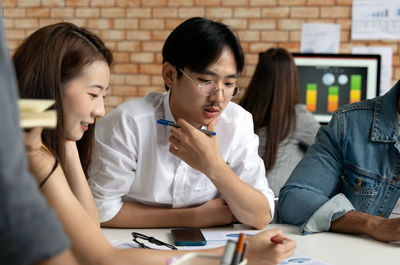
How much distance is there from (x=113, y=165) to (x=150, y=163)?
13 centimetres

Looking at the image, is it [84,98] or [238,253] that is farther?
[84,98]

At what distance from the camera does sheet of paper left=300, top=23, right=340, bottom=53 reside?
362 cm

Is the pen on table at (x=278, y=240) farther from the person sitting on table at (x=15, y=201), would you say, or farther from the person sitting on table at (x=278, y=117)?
the person sitting on table at (x=278, y=117)

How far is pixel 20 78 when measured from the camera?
1195mm

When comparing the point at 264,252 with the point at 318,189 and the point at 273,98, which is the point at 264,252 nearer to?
the point at 318,189

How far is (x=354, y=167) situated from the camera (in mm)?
1737

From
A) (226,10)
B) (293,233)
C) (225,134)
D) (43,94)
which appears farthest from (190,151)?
(226,10)

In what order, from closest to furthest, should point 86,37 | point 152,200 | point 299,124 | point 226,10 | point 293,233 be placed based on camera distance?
point 86,37
point 293,233
point 152,200
point 299,124
point 226,10

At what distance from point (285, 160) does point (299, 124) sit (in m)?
0.27

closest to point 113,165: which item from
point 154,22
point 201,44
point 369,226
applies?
point 201,44

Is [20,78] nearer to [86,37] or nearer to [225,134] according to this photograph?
[86,37]

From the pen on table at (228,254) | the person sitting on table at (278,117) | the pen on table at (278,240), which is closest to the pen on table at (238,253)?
the pen on table at (228,254)

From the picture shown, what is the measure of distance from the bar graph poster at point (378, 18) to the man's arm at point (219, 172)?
7.88 ft

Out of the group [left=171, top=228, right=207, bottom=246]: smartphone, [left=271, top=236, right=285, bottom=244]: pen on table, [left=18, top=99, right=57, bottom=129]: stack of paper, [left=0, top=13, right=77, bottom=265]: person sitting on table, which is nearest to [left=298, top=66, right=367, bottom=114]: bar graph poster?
[left=171, top=228, right=207, bottom=246]: smartphone
